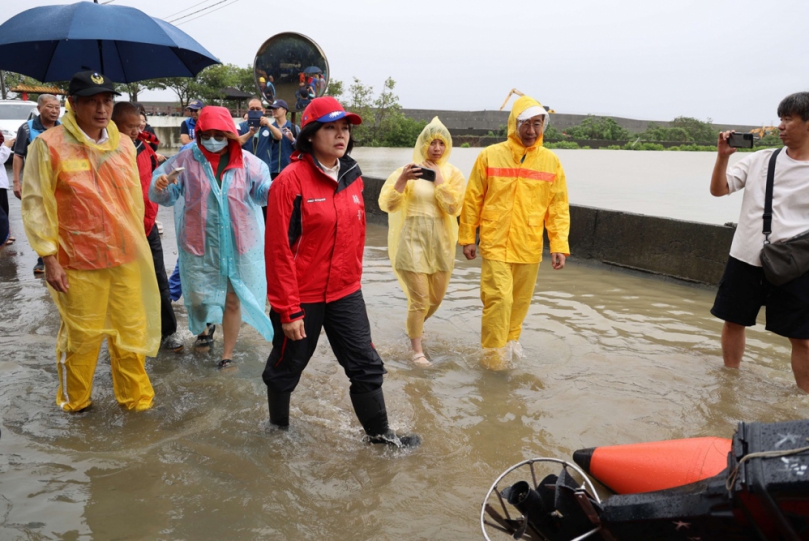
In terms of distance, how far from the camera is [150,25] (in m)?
4.91

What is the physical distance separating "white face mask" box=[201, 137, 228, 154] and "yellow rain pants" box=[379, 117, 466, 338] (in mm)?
1247

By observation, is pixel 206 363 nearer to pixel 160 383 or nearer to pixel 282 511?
pixel 160 383

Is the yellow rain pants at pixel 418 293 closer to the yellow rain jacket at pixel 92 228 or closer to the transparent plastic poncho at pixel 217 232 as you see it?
the transparent plastic poncho at pixel 217 232

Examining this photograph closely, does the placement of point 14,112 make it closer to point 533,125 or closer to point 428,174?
point 428,174

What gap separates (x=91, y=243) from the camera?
3.86m

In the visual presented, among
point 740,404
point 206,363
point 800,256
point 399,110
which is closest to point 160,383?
point 206,363

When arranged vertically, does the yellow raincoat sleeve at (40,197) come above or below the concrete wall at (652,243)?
above

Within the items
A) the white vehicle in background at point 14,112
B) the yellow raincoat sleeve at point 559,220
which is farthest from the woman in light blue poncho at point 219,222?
the white vehicle in background at point 14,112

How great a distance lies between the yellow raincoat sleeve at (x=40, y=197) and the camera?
11.9 feet

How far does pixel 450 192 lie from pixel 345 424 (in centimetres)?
203

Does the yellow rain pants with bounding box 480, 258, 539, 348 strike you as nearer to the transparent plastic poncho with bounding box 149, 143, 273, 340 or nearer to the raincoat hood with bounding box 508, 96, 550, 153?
the raincoat hood with bounding box 508, 96, 550, 153

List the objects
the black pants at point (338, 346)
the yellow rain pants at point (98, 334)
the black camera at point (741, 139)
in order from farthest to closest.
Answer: the black camera at point (741, 139) < the yellow rain pants at point (98, 334) < the black pants at point (338, 346)

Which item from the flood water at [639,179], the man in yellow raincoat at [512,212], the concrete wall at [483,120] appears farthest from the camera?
the concrete wall at [483,120]

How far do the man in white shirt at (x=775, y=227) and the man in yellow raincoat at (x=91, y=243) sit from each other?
3.83m
